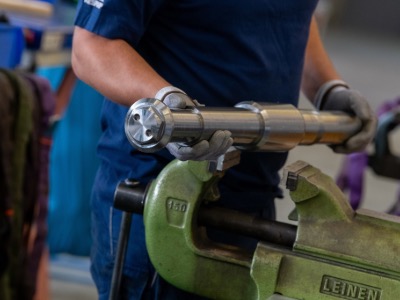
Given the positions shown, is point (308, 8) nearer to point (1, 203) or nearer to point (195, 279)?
point (195, 279)

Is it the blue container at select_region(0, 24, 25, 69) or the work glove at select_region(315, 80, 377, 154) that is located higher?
the work glove at select_region(315, 80, 377, 154)

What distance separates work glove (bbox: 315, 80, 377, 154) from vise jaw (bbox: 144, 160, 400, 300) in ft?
1.23

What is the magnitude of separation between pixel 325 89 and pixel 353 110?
Result: 0.39 feet

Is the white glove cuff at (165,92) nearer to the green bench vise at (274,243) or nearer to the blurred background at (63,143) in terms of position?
the green bench vise at (274,243)

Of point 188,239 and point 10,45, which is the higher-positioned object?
point 188,239

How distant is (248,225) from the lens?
116 cm

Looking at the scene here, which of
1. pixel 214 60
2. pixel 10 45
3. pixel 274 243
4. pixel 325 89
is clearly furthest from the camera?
pixel 10 45

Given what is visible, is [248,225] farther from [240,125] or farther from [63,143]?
[63,143]

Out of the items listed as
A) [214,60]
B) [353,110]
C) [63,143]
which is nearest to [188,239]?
[214,60]

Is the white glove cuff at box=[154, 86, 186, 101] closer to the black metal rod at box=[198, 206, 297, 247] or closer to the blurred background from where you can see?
the black metal rod at box=[198, 206, 297, 247]

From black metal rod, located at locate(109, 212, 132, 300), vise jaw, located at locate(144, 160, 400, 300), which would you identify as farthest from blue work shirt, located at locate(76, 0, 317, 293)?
vise jaw, located at locate(144, 160, 400, 300)

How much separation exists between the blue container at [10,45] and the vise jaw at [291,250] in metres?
1.01

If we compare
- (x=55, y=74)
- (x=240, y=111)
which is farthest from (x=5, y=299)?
(x=240, y=111)

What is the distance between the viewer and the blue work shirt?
4.34ft
